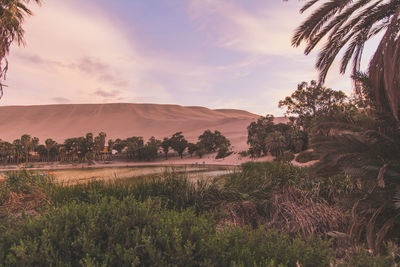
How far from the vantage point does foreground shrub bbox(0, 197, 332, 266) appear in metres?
2.14

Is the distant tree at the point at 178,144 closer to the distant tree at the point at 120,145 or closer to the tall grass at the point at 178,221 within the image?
the distant tree at the point at 120,145

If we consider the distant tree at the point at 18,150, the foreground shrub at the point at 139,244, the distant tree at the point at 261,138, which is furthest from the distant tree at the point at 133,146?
the foreground shrub at the point at 139,244

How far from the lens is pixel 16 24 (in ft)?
40.1

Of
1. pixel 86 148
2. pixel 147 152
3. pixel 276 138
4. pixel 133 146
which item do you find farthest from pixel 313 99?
pixel 86 148

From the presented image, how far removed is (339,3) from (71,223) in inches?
286

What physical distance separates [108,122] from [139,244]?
15349 centimetres

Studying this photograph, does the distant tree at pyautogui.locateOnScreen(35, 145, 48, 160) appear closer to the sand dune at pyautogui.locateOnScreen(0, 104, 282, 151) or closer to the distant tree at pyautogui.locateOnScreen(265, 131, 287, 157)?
the sand dune at pyautogui.locateOnScreen(0, 104, 282, 151)

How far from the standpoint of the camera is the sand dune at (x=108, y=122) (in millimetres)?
124938

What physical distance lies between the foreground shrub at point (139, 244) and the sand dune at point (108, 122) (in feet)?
331

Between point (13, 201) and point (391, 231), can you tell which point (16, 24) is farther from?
point (391, 231)

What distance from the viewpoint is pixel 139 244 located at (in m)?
2.43

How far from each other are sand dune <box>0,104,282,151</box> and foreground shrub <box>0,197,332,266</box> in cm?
10083

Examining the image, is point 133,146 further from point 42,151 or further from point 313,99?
point 313,99

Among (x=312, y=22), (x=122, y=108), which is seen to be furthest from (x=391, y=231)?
(x=122, y=108)
